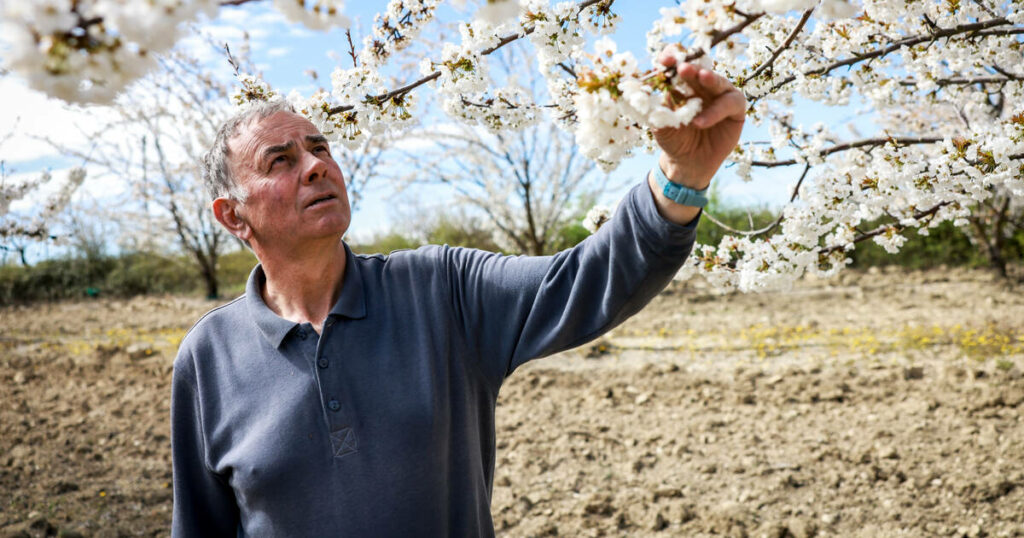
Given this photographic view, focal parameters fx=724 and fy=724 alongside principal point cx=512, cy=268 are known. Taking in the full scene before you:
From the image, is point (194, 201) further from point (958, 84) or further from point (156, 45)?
point (156, 45)

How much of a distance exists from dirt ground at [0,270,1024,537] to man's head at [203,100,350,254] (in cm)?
190

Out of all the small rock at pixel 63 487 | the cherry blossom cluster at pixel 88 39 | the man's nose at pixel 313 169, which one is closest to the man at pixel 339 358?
the man's nose at pixel 313 169

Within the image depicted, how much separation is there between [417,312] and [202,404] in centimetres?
58

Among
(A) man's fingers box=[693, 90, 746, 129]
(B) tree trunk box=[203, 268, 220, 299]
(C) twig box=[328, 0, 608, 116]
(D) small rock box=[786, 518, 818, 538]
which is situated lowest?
(D) small rock box=[786, 518, 818, 538]

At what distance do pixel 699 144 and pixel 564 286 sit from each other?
428 millimetres

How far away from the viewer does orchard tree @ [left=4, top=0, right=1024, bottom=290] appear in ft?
3.00

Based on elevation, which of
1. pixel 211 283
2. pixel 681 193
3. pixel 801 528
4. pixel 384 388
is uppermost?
pixel 211 283

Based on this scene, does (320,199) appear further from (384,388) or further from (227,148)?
(384,388)

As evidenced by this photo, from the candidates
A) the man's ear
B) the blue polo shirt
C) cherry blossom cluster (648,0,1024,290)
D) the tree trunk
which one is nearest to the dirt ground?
cherry blossom cluster (648,0,1024,290)

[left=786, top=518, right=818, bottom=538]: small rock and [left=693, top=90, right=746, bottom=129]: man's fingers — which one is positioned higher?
[left=693, top=90, right=746, bottom=129]: man's fingers

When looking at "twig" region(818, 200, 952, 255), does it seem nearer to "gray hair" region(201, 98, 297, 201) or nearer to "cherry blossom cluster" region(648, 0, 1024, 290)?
"cherry blossom cluster" region(648, 0, 1024, 290)

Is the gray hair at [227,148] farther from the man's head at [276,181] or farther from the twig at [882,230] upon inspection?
the twig at [882,230]

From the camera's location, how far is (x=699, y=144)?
1.15 m

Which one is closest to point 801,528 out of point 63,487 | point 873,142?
point 873,142
